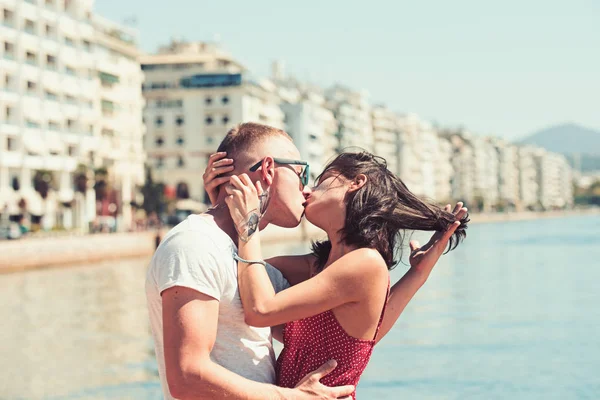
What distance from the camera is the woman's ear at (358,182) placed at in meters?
3.39

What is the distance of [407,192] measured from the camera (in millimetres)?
3459

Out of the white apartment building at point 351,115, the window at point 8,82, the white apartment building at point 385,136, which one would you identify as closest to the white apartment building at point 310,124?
the white apartment building at point 351,115

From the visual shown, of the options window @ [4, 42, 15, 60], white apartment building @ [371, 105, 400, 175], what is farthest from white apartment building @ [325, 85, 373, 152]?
window @ [4, 42, 15, 60]

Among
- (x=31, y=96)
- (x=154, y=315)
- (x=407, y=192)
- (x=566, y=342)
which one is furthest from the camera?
(x=31, y=96)

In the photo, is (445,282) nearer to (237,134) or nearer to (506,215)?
(237,134)

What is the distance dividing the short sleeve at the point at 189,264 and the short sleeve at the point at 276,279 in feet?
1.50

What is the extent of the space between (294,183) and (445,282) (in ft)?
113

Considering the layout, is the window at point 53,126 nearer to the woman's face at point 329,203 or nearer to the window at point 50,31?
the window at point 50,31

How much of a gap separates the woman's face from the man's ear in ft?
0.72

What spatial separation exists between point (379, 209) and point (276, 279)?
476 millimetres

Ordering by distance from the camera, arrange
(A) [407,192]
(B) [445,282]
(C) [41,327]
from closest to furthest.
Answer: (A) [407,192] → (C) [41,327] → (B) [445,282]

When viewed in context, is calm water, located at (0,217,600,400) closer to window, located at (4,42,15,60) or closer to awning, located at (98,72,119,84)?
window, located at (4,42,15,60)

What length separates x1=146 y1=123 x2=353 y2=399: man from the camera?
9.77 feet

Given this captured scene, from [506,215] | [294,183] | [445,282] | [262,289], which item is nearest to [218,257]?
[262,289]
